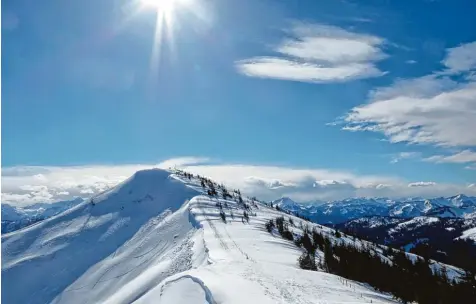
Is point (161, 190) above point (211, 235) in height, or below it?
above

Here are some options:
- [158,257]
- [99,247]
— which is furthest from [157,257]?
[99,247]

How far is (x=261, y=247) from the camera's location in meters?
51.8

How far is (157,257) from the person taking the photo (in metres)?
63.6

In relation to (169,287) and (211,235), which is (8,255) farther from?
(169,287)

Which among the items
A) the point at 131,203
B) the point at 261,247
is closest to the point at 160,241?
the point at 261,247

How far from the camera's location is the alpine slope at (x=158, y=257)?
25344mm

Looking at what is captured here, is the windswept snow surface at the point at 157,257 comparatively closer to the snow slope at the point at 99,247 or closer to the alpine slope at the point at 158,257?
the alpine slope at the point at 158,257

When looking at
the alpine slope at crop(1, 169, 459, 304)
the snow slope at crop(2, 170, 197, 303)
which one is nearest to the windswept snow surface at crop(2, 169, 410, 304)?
the alpine slope at crop(1, 169, 459, 304)

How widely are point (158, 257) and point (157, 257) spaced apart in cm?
65

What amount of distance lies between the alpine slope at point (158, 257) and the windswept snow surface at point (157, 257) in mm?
172

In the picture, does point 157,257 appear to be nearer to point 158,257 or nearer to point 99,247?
point 158,257

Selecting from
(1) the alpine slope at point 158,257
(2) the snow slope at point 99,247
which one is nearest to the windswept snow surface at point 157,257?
(1) the alpine slope at point 158,257

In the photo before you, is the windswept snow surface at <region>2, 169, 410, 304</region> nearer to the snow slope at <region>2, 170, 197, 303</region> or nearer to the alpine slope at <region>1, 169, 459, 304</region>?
the alpine slope at <region>1, 169, 459, 304</region>

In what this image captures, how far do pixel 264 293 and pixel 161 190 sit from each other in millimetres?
101818
